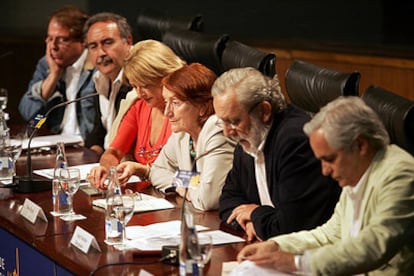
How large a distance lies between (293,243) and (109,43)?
236cm

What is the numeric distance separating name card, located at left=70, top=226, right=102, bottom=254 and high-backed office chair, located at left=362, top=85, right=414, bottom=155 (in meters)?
0.97

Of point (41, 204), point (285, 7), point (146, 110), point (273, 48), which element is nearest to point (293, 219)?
point (41, 204)

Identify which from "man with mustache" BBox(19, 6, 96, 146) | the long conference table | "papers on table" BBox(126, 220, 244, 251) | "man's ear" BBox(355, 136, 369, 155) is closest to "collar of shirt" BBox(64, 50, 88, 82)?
"man with mustache" BBox(19, 6, 96, 146)

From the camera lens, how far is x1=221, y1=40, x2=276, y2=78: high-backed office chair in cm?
390

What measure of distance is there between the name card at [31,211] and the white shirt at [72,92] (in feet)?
6.19

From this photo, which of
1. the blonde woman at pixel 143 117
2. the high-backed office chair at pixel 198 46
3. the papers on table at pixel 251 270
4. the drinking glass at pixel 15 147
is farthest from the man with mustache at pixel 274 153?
the drinking glass at pixel 15 147

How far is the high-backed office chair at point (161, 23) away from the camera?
5418mm

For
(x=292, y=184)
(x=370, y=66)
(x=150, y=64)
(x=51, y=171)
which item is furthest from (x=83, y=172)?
(x=370, y=66)

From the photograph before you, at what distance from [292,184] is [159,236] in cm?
46

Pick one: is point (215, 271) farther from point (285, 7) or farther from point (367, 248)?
point (285, 7)

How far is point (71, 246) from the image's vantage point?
3.25 metres

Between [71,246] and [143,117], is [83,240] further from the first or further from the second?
[143,117]

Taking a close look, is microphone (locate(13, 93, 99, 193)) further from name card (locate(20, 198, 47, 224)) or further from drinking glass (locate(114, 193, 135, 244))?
drinking glass (locate(114, 193, 135, 244))

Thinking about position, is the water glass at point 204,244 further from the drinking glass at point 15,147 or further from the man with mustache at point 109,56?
the man with mustache at point 109,56
